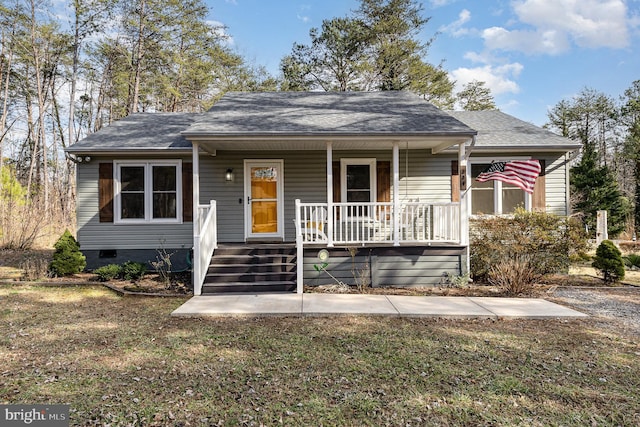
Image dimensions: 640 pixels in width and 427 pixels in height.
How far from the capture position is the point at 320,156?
870 centimetres

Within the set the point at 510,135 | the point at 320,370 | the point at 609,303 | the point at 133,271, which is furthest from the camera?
the point at 510,135

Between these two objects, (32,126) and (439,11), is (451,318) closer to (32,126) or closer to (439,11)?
(439,11)

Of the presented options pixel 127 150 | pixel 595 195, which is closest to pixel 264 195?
pixel 127 150

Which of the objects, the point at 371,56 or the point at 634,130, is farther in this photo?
the point at 371,56

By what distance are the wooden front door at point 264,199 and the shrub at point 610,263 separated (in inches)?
291

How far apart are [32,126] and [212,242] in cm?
1753

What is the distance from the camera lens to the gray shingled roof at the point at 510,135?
8406 millimetres

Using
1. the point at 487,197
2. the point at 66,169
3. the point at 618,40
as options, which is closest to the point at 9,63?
the point at 66,169

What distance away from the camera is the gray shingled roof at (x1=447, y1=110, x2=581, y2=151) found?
331 inches

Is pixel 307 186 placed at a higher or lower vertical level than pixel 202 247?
higher

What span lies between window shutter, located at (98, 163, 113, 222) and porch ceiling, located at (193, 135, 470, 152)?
258cm

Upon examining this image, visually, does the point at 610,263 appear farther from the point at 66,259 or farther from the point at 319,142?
the point at 66,259

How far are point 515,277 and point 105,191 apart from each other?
30.2 feet

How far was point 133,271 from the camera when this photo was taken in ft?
24.4
